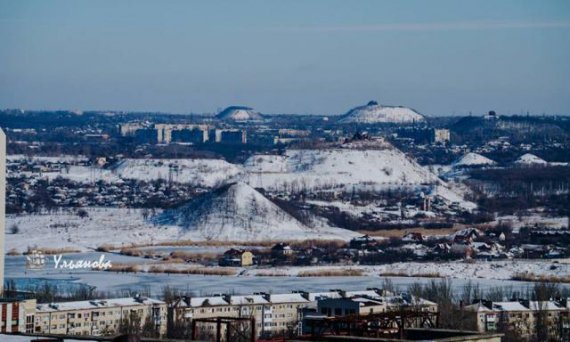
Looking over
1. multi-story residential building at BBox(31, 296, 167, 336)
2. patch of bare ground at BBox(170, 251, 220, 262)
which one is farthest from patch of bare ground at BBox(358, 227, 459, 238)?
multi-story residential building at BBox(31, 296, 167, 336)

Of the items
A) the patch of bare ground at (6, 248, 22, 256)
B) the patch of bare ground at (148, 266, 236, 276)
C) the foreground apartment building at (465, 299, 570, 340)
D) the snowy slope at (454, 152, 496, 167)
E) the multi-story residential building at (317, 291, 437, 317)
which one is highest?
the snowy slope at (454, 152, 496, 167)

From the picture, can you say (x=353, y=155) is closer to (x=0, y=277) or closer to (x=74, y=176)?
(x=74, y=176)

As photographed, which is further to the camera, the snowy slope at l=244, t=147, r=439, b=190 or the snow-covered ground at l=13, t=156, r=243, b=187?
the snow-covered ground at l=13, t=156, r=243, b=187

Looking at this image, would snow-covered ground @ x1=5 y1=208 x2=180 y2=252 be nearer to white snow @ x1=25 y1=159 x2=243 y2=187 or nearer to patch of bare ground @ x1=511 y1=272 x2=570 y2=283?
patch of bare ground @ x1=511 y1=272 x2=570 y2=283

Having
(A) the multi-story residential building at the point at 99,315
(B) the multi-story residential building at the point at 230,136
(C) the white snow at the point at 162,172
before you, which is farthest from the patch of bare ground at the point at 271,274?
(B) the multi-story residential building at the point at 230,136

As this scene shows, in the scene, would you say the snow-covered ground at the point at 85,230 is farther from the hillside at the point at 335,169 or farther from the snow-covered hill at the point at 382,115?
the snow-covered hill at the point at 382,115

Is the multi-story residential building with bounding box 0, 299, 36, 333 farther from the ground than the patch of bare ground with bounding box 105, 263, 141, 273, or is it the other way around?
the multi-story residential building with bounding box 0, 299, 36, 333

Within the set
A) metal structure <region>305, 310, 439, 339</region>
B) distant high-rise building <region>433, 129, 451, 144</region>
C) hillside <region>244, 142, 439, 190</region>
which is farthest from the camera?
distant high-rise building <region>433, 129, 451, 144</region>
